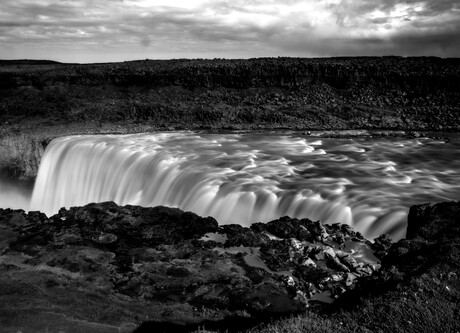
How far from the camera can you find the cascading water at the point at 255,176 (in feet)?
46.6

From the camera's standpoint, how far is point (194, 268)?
1054cm

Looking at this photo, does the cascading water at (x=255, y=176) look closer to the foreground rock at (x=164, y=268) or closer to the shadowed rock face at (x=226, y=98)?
the foreground rock at (x=164, y=268)

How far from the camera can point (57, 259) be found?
11.5m

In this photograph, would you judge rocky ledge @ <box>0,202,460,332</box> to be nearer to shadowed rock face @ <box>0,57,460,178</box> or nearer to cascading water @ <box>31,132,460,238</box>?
cascading water @ <box>31,132,460,238</box>

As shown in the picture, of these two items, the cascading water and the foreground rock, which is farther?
the cascading water

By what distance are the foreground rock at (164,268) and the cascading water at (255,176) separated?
175 cm

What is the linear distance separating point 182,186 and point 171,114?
15.7m

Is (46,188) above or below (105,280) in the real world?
below

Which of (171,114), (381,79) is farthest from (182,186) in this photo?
(381,79)

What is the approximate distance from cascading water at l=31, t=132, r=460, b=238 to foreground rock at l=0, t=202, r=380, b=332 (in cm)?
175

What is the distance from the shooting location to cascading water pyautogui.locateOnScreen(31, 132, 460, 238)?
14.2 metres

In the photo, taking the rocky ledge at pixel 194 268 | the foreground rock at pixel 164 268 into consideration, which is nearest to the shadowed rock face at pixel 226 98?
the foreground rock at pixel 164 268

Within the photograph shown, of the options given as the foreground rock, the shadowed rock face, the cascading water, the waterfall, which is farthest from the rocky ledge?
the shadowed rock face

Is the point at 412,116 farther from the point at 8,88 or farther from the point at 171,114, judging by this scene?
the point at 8,88
